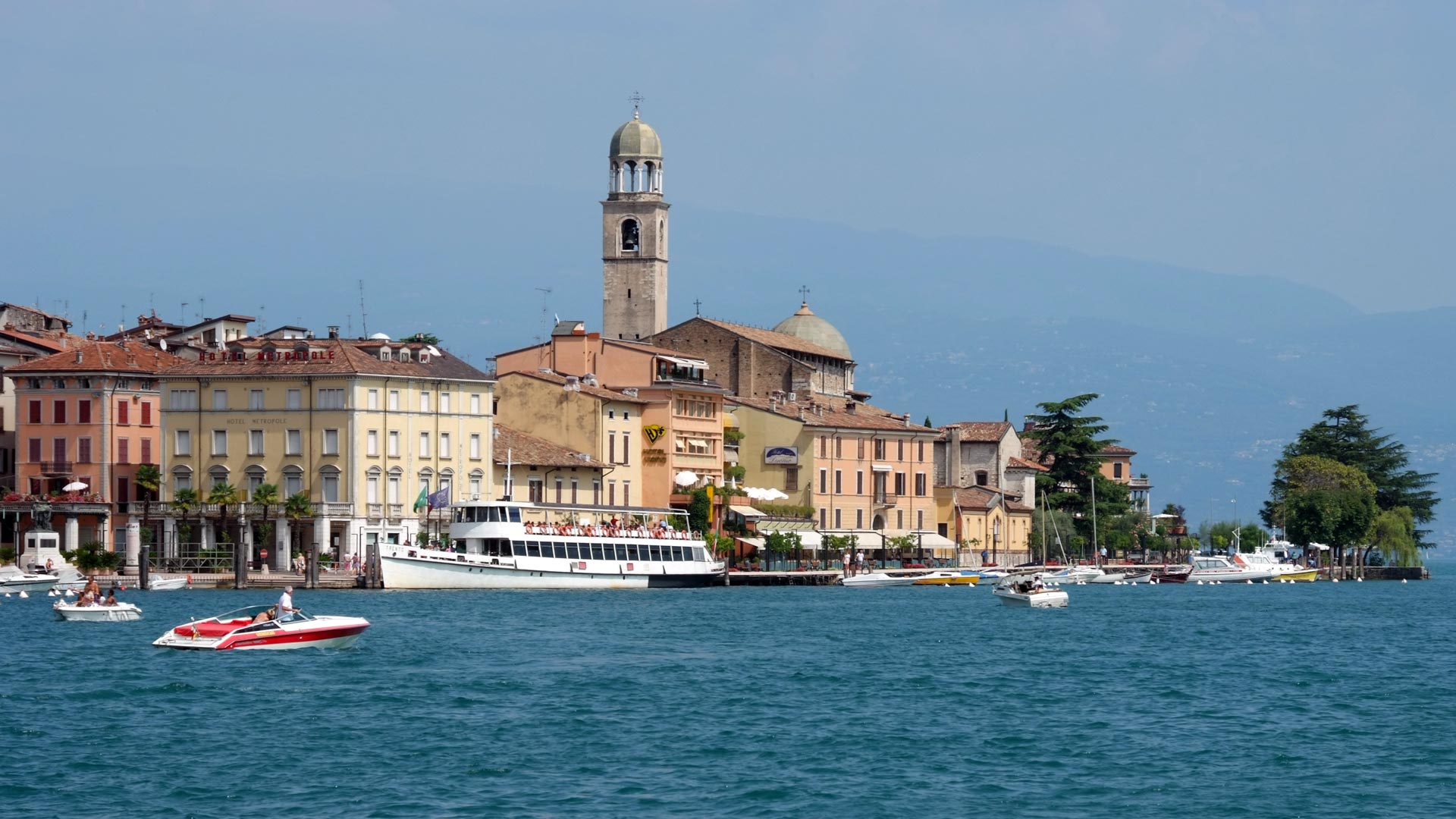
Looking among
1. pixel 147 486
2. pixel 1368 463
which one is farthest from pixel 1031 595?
pixel 1368 463

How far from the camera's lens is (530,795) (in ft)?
108

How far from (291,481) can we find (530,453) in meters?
11.0

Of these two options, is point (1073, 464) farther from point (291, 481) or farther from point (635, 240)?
point (291, 481)

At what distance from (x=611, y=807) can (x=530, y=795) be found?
1470mm

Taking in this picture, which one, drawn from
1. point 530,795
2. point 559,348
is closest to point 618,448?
point 559,348

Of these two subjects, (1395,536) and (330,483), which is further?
(1395,536)

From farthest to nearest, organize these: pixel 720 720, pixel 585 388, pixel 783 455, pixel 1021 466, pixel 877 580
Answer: pixel 1021 466 → pixel 783 455 → pixel 877 580 → pixel 585 388 → pixel 720 720

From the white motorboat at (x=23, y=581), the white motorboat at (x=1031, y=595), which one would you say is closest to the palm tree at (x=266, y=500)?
the white motorboat at (x=23, y=581)

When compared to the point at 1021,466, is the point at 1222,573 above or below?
below

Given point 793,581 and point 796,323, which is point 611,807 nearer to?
point 793,581

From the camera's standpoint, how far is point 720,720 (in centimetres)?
4138

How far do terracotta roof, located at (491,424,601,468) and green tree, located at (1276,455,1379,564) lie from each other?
44.2 metres

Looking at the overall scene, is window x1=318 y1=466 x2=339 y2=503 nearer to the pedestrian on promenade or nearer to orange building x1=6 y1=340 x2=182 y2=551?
orange building x1=6 y1=340 x2=182 y2=551

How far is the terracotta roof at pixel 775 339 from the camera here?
4616 inches
